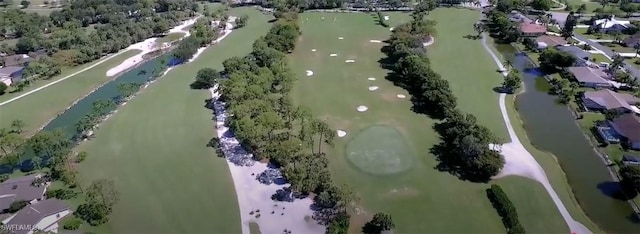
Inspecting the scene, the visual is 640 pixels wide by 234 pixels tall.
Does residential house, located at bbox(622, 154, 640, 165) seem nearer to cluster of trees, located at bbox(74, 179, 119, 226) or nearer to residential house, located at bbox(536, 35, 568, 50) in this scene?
residential house, located at bbox(536, 35, 568, 50)

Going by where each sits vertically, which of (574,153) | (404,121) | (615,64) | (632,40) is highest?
(632,40)

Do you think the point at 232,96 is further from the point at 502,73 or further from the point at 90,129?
the point at 502,73

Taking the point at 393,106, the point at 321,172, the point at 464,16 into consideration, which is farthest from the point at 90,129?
the point at 464,16

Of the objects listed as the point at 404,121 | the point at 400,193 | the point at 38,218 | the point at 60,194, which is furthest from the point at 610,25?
the point at 38,218

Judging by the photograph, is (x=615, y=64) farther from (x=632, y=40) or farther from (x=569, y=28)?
(x=569, y=28)

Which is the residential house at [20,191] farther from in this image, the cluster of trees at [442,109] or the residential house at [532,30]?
the residential house at [532,30]
